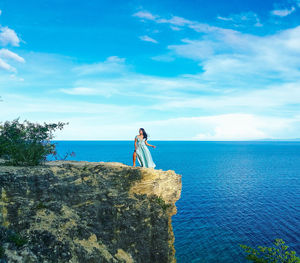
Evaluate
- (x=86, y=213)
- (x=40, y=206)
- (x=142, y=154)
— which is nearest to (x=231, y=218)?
(x=142, y=154)

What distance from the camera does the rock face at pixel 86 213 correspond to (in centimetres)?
1084

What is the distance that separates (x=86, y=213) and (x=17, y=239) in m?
3.95

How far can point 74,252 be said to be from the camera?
11.5 meters

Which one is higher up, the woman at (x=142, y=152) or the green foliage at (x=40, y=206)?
the woman at (x=142, y=152)

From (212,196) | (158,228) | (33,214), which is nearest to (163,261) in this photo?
(158,228)

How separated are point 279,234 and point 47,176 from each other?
3454 cm

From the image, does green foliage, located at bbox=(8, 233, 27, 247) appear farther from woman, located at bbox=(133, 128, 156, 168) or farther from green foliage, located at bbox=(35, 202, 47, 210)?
woman, located at bbox=(133, 128, 156, 168)

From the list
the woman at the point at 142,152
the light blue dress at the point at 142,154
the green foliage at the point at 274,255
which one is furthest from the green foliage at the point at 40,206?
the green foliage at the point at 274,255

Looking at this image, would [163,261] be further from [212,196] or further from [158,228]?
[212,196]

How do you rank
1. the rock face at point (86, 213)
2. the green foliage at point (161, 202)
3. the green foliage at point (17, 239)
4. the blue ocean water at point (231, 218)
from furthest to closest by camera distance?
the blue ocean water at point (231, 218) < the green foliage at point (161, 202) < the rock face at point (86, 213) < the green foliage at point (17, 239)

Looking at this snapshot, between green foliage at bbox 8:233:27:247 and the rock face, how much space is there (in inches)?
1.1

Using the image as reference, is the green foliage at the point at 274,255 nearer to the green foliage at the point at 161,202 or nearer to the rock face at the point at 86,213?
the rock face at the point at 86,213

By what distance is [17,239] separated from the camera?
10211 mm

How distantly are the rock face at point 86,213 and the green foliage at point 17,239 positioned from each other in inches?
1.1
